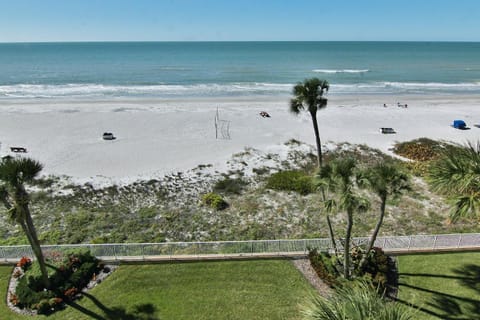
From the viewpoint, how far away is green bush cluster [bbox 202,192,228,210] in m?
18.8

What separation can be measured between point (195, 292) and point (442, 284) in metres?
8.95

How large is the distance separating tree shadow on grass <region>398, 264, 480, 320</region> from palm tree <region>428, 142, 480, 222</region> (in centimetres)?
442

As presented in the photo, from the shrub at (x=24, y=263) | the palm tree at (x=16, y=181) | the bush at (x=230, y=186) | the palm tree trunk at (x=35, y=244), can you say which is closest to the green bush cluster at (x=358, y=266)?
the bush at (x=230, y=186)

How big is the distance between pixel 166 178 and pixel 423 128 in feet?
93.7

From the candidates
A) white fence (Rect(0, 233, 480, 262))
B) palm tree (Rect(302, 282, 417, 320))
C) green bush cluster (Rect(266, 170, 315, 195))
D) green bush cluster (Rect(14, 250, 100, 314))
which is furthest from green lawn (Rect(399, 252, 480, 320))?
green bush cluster (Rect(14, 250, 100, 314))

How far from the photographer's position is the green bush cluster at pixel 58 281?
10578 millimetres

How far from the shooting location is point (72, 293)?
10961 millimetres

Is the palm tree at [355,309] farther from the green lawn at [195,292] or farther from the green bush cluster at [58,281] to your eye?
the green bush cluster at [58,281]

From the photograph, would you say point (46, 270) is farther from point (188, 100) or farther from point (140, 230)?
point (188, 100)

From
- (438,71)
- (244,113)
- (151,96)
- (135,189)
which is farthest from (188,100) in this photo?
(438,71)

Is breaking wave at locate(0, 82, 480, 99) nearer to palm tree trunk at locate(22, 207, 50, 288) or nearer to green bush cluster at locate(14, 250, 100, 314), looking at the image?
green bush cluster at locate(14, 250, 100, 314)

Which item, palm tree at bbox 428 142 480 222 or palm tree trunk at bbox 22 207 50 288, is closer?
palm tree at bbox 428 142 480 222

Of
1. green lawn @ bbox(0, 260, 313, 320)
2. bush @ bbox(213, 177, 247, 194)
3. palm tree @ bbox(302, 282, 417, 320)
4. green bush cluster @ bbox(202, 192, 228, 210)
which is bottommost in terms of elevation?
green lawn @ bbox(0, 260, 313, 320)

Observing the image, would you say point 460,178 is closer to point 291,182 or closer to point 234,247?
point 234,247
